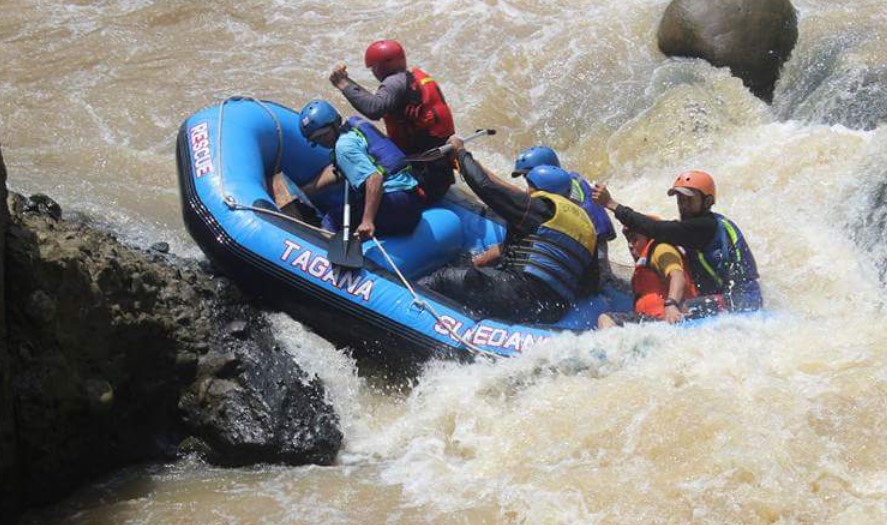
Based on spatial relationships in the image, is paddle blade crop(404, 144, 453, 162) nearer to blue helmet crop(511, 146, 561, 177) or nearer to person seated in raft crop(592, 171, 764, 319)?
blue helmet crop(511, 146, 561, 177)

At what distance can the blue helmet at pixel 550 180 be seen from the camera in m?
6.40

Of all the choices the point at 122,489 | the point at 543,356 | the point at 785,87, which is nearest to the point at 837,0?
the point at 785,87

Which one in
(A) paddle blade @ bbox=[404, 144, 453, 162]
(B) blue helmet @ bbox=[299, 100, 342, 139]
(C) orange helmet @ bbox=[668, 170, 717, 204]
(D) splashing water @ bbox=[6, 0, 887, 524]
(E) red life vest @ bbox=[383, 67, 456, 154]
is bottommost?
(D) splashing water @ bbox=[6, 0, 887, 524]

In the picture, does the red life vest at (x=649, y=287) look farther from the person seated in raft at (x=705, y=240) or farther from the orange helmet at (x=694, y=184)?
the orange helmet at (x=694, y=184)

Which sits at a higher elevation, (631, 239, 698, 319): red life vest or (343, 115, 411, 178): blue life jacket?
(343, 115, 411, 178): blue life jacket

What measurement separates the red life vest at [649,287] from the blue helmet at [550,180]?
60 centimetres

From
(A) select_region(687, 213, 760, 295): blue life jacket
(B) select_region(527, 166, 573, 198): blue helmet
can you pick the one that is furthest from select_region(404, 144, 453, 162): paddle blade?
(A) select_region(687, 213, 760, 295): blue life jacket

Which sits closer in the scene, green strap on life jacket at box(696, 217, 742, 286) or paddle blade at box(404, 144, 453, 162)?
green strap on life jacket at box(696, 217, 742, 286)

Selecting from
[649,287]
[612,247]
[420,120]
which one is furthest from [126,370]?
[612,247]

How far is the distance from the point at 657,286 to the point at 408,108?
1.89m

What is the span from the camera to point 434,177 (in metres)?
6.85

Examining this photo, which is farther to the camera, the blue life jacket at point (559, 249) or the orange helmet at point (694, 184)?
the orange helmet at point (694, 184)

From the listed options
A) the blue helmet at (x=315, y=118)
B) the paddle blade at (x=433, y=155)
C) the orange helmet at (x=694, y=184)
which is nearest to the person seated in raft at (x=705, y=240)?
the orange helmet at (x=694, y=184)

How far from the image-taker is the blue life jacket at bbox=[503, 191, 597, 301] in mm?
6211
